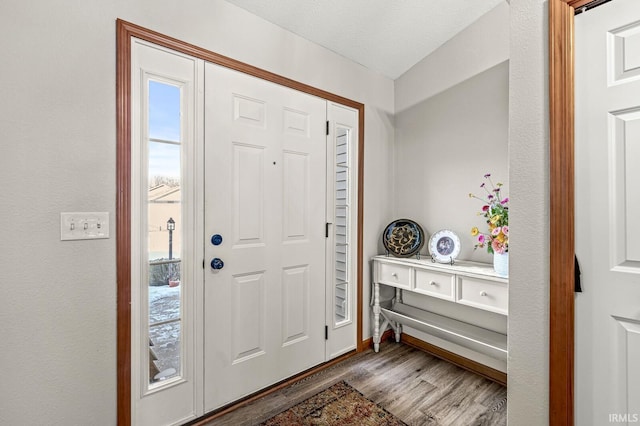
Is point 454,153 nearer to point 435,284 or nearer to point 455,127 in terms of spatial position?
point 455,127

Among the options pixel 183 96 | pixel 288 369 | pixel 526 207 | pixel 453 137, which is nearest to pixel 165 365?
pixel 288 369

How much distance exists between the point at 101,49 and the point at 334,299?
6.88 ft

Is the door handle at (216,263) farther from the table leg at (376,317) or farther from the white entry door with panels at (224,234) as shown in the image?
the table leg at (376,317)

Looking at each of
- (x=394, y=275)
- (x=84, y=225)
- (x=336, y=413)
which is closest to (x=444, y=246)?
(x=394, y=275)

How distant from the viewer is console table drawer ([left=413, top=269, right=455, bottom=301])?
2.16 metres

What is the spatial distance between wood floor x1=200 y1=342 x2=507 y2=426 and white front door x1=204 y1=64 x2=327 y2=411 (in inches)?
5.3

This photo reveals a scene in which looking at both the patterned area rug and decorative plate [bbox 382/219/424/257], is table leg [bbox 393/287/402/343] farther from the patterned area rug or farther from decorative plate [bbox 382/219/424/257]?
the patterned area rug

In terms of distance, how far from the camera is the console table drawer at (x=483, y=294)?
190cm

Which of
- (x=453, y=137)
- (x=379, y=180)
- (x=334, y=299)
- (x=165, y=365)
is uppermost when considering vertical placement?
(x=453, y=137)

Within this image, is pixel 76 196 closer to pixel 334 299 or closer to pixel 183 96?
pixel 183 96

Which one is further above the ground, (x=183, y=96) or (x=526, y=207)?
(x=183, y=96)

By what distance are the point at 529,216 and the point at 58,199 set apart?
2.04 m

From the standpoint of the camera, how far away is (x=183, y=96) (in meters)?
1.68

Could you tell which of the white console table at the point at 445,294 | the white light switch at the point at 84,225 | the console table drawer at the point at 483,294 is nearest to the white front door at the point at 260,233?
the white light switch at the point at 84,225
